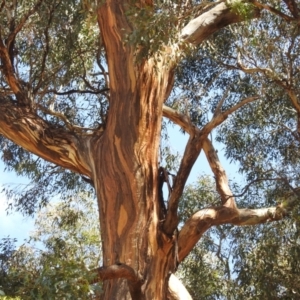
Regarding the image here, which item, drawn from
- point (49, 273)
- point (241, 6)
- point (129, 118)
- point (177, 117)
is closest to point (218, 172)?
point (177, 117)

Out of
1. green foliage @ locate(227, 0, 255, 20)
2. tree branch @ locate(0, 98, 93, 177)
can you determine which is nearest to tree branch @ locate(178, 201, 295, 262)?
tree branch @ locate(0, 98, 93, 177)

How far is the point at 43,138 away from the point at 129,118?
880 mm

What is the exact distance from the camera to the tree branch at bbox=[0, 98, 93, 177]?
19.6 ft

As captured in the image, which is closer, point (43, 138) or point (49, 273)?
point (49, 273)

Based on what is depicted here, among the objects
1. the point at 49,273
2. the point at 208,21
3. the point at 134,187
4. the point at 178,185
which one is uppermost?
the point at 208,21

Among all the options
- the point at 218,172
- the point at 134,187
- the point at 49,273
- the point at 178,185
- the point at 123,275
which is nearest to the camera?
the point at 49,273

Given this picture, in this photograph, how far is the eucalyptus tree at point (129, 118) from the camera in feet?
Answer: 16.8

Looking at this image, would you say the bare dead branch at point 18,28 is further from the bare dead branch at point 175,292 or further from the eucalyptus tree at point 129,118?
the bare dead branch at point 175,292

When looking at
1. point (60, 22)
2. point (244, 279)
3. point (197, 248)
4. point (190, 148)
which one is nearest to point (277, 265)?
point (244, 279)

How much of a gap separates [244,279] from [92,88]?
8.69 ft

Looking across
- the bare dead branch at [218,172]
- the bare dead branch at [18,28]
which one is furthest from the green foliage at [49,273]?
the bare dead branch at [18,28]

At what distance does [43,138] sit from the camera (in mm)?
6016

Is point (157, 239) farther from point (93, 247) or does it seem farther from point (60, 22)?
point (60, 22)

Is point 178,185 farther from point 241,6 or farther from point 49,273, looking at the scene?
point 49,273
